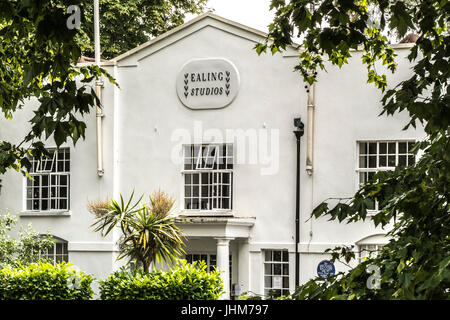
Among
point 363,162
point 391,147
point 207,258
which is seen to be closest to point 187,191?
point 207,258

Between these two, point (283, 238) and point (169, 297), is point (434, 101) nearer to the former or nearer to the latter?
point (169, 297)

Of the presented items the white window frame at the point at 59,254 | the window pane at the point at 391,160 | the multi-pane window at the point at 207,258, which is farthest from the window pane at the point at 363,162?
the white window frame at the point at 59,254

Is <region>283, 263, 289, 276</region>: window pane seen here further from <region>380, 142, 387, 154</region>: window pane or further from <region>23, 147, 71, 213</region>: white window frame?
<region>23, 147, 71, 213</region>: white window frame

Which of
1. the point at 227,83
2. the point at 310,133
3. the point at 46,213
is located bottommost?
the point at 46,213

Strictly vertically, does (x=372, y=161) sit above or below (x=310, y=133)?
below

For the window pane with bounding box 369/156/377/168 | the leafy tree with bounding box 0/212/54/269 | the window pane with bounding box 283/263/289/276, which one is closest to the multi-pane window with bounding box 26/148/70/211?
the leafy tree with bounding box 0/212/54/269

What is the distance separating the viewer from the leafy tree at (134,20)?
77.7 ft

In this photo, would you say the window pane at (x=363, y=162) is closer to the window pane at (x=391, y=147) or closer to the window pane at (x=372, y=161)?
the window pane at (x=372, y=161)

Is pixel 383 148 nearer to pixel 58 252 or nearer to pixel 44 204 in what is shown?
pixel 58 252

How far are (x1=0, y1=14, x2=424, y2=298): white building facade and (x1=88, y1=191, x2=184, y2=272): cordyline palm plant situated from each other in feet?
3.16

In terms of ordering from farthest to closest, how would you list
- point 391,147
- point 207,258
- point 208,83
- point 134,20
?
point 134,20, point 208,83, point 207,258, point 391,147

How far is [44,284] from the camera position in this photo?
51.0ft

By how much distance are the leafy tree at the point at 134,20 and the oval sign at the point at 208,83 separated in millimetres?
3915

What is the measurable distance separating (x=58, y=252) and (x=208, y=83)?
19.0 feet
